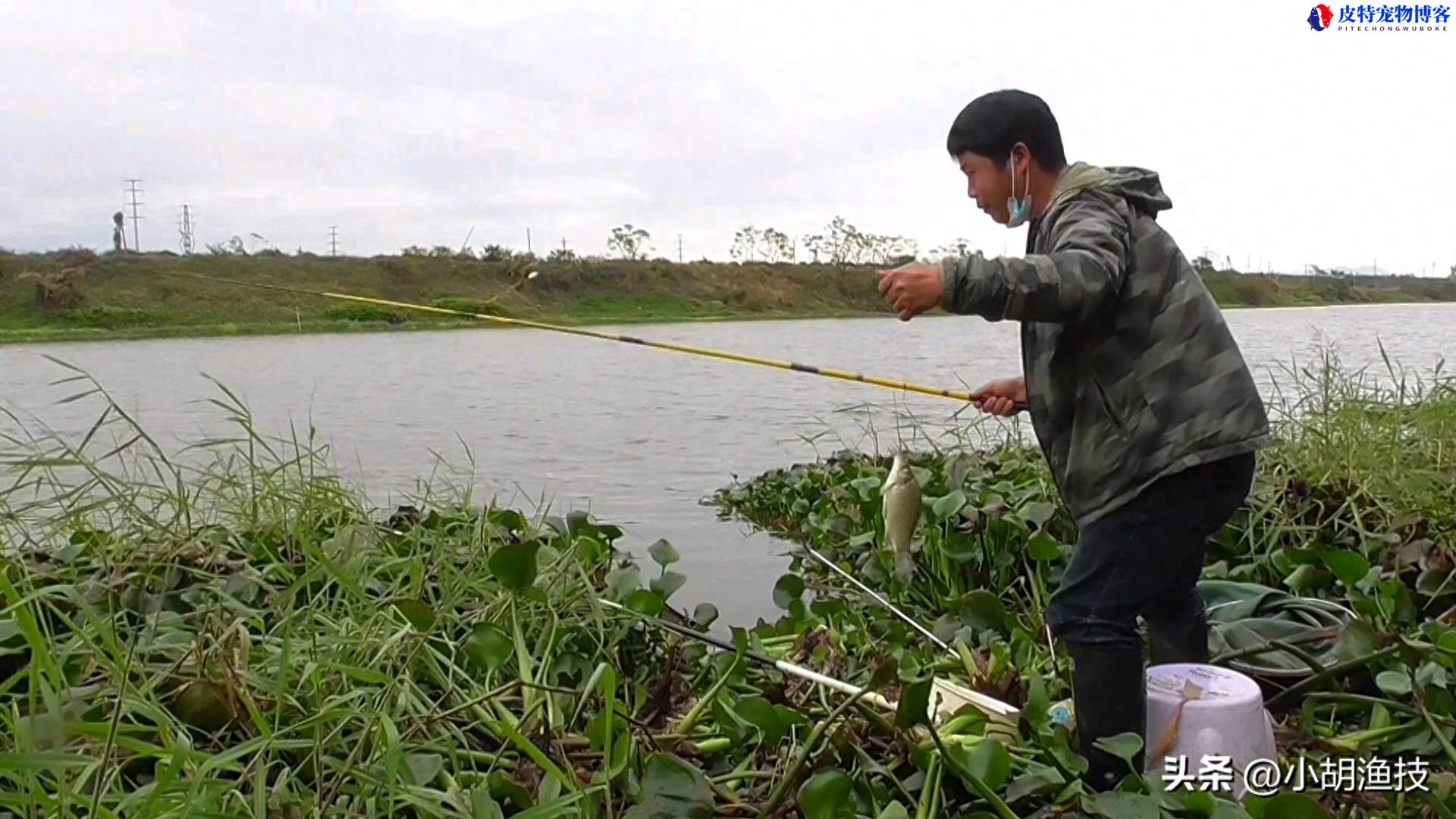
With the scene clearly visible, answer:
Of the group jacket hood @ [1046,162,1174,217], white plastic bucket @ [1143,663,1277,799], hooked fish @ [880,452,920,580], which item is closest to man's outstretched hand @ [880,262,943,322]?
A: jacket hood @ [1046,162,1174,217]

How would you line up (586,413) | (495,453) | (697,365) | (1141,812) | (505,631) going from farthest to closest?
(697,365) → (586,413) → (495,453) → (505,631) → (1141,812)

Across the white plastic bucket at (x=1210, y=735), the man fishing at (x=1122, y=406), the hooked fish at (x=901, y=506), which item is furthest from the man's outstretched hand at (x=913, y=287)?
the hooked fish at (x=901, y=506)

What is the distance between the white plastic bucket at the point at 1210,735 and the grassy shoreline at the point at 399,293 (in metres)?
17.8

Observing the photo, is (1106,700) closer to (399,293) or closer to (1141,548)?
(1141,548)

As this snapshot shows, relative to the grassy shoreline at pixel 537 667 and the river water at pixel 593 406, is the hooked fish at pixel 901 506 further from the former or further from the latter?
the river water at pixel 593 406

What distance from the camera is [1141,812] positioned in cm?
206

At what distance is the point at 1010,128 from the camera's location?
2365mm

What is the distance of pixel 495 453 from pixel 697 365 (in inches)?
453

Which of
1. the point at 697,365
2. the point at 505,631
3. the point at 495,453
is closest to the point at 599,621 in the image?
the point at 505,631

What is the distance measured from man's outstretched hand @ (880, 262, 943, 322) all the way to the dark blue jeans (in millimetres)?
571

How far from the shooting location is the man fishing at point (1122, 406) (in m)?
2.23

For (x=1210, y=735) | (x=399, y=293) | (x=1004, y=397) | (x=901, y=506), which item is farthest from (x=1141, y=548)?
(x=399, y=293)

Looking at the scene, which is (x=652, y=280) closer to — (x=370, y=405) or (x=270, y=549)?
(x=370, y=405)

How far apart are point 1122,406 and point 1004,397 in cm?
60
